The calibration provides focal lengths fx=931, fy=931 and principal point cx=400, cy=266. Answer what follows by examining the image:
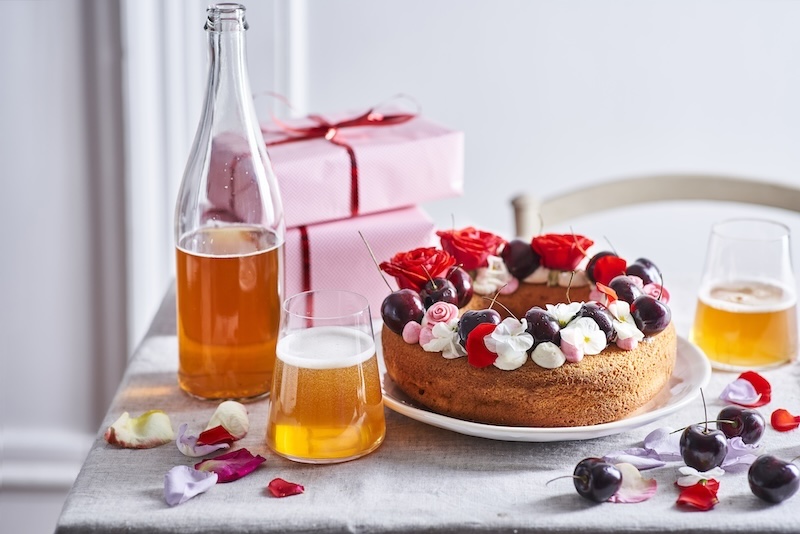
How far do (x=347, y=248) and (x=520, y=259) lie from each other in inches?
10.6

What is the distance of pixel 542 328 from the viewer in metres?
0.81

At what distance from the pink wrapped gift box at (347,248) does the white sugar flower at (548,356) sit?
41 centimetres

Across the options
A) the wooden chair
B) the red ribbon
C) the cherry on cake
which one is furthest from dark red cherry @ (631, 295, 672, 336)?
the wooden chair

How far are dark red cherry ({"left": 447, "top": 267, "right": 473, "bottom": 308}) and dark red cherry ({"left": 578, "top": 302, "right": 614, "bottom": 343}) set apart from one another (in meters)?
0.14

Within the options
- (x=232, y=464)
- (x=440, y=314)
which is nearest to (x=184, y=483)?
(x=232, y=464)

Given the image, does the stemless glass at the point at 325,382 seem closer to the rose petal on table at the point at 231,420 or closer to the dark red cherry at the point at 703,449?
the rose petal on table at the point at 231,420

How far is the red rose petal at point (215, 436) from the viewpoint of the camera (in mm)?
845

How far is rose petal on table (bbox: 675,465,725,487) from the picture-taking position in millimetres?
772

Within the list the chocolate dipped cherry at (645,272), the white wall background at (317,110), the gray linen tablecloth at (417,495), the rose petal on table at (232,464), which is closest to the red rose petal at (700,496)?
the gray linen tablecloth at (417,495)

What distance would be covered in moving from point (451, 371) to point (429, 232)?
1.30 feet

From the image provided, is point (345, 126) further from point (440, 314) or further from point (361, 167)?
point (440, 314)

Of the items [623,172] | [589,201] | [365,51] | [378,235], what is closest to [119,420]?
[378,235]

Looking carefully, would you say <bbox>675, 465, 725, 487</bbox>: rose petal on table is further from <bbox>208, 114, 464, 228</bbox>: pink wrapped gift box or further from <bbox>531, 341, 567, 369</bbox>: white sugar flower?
<bbox>208, 114, 464, 228</bbox>: pink wrapped gift box

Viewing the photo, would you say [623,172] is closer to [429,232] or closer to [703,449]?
[429,232]
